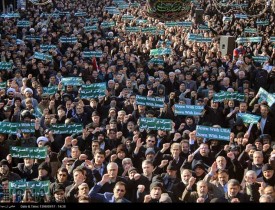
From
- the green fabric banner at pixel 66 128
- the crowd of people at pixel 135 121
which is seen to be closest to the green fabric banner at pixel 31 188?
the crowd of people at pixel 135 121

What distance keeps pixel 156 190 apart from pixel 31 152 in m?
2.08

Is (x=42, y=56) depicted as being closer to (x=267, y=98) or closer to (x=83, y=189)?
(x=267, y=98)

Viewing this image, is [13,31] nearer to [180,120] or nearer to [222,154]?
[180,120]

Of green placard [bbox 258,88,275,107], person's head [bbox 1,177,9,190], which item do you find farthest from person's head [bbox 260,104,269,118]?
person's head [bbox 1,177,9,190]

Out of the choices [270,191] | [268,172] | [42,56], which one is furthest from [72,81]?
[270,191]

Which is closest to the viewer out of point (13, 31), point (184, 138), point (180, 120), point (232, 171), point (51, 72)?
point (232, 171)

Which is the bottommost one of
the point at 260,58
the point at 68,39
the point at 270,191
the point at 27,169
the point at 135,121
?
the point at 27,169

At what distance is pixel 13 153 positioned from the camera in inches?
307

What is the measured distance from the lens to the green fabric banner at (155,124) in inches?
349

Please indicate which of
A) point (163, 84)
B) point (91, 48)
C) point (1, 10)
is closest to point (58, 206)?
point (163, 84)

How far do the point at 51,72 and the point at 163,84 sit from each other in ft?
8.98

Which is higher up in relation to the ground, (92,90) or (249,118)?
(92,90)

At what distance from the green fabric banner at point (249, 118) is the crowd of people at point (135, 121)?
8cm

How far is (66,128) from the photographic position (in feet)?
29.1
